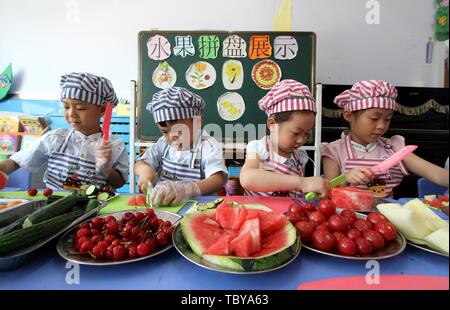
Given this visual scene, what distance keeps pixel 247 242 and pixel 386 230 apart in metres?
0.28

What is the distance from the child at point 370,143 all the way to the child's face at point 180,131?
69cm

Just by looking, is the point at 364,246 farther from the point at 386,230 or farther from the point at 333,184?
the point at 333,184

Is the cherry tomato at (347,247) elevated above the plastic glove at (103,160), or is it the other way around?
the plastic glove at (103,160)

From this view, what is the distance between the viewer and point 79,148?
4.46 feet

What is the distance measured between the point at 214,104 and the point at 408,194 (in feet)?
5.11

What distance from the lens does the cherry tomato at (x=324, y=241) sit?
1.73 ft

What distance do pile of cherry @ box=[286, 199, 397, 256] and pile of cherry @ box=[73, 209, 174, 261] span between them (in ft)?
0.96

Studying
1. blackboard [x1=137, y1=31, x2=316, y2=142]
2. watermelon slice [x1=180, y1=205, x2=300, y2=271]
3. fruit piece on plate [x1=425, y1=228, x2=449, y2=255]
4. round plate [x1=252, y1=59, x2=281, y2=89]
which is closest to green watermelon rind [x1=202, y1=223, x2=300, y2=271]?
watermelon slice [x1=180, y1=205, x2=300, y2=271]

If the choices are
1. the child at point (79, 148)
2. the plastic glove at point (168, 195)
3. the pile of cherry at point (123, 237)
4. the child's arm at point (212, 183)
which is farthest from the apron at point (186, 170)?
the pile of cherry at point (123, 237)

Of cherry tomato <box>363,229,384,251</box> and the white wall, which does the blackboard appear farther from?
cherry tomato <box>363,229,384,251</box>

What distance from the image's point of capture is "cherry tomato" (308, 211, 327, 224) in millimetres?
598

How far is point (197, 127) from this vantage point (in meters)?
1.31

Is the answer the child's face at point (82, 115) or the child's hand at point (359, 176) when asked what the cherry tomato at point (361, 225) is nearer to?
the child's hand at point (359, 176)

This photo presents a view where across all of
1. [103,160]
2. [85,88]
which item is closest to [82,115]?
[85,88]
